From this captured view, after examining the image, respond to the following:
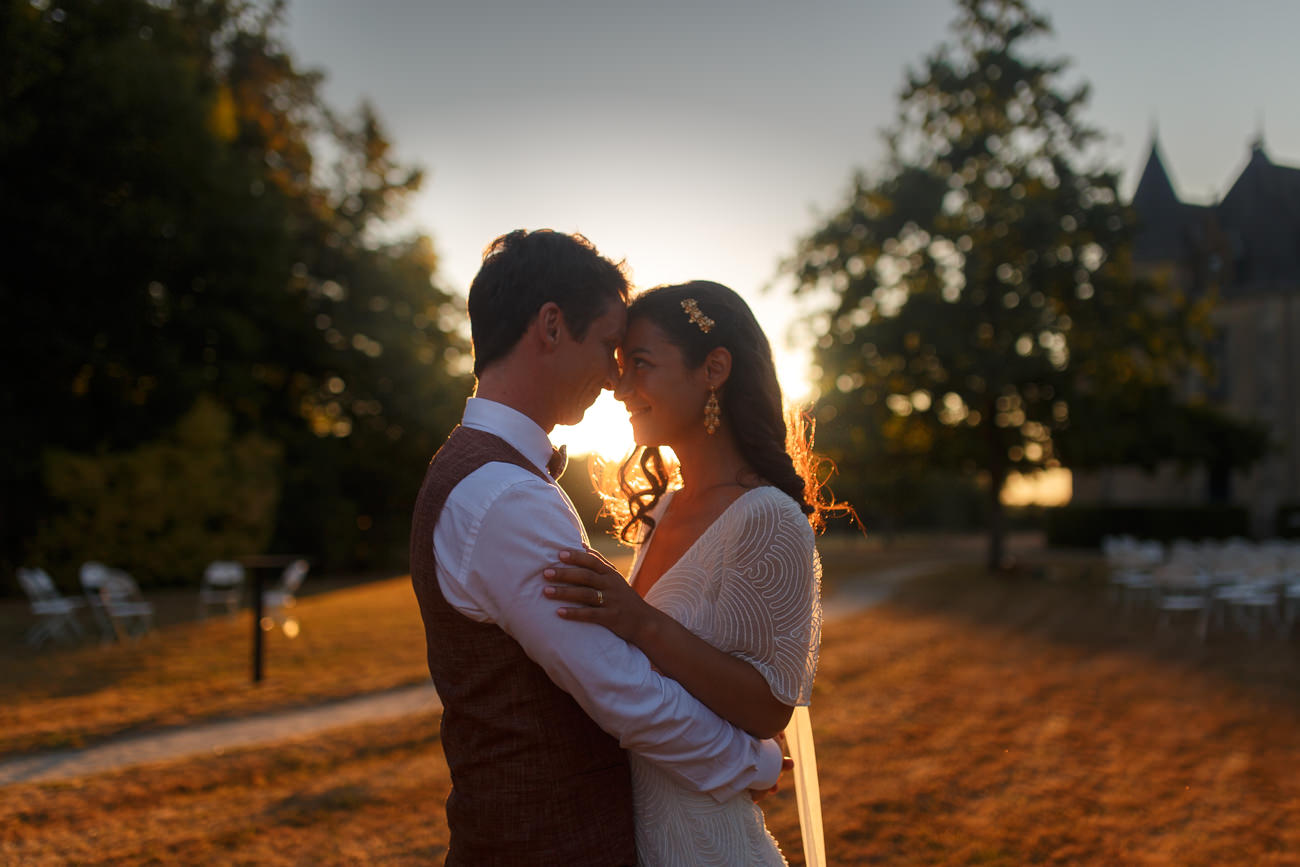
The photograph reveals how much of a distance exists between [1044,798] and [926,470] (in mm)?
18153

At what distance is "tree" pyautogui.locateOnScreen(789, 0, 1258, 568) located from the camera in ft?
66.1

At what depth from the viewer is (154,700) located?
29.8 feet

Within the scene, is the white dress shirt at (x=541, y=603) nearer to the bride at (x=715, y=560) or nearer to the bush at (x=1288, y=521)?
the bride at (x=715, y=560)

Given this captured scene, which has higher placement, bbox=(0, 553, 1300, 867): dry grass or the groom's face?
the groom's face

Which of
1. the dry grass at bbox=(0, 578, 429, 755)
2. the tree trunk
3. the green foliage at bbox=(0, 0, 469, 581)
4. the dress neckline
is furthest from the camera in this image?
the tree trunk

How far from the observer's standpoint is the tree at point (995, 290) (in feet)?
66.1

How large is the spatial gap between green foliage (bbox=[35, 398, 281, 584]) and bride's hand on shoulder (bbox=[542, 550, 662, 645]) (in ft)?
67.4

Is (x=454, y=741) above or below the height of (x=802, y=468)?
below

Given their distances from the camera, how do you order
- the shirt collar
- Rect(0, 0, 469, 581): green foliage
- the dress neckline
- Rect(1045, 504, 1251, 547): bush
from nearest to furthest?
the shirt collar < the dress neckline < Rect(0, 0, 469, 581): green foliage < Rect(1045, 504, 1251, 547): bush

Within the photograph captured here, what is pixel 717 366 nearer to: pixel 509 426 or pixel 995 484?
pixel 509 426

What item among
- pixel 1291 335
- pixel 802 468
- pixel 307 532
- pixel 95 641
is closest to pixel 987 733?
pixel 802 468

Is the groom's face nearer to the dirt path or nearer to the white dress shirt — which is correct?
the white dress shirt

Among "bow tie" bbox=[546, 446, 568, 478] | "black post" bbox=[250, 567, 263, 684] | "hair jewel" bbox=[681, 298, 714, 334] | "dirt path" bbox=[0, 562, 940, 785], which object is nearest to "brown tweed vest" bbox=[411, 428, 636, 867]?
"bow tie" bbox=[546, 446, 568, 478]

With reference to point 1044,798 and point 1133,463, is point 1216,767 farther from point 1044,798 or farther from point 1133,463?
point 1133,463
